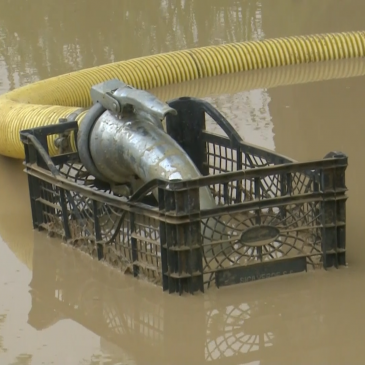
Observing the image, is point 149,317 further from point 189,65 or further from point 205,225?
point 189,65

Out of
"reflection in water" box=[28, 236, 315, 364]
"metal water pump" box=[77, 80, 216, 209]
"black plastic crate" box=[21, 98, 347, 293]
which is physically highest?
"metal water pump" box=[77, 80, 216, 209]

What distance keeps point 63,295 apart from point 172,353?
2.99 feet

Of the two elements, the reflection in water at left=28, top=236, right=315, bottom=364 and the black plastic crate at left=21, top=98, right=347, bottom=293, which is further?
the black plastic crate at left=21, top=98, right=347, bottom=293

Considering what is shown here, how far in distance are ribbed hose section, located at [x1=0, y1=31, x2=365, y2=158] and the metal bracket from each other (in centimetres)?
200

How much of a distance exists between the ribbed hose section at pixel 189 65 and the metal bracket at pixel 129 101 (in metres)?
2.00

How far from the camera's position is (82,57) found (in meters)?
10.6

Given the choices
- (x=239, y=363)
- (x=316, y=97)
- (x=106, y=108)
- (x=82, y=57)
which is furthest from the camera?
(x=82, y=57)

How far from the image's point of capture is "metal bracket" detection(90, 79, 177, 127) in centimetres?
489

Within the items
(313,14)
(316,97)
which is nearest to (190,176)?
(316,97)

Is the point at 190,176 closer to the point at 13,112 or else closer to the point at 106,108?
the point at 106,108

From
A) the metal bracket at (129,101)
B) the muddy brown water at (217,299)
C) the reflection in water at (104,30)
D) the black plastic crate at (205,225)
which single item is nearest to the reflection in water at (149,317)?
the muddy brown water at (217,299)

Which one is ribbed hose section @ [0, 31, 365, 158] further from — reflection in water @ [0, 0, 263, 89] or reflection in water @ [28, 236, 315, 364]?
reflection in water @ [28, 236, 315, 364]

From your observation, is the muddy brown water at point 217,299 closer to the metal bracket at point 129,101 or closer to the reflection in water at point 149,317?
the reflection in water at point 149,317

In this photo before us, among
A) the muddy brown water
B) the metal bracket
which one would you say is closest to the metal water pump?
the metal bracket
